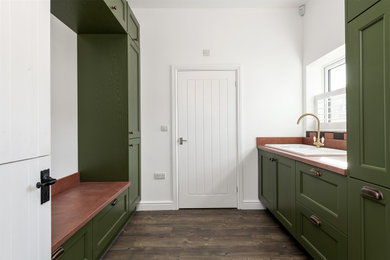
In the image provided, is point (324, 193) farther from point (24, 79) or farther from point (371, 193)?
point (24, 79)

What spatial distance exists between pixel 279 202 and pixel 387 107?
1562 millimetres

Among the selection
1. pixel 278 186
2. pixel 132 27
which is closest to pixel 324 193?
pixel 278 186

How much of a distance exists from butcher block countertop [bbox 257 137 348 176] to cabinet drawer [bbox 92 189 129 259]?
1.59 metres

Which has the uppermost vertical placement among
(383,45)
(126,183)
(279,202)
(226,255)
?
(383,45)

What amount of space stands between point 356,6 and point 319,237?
4.78 ft

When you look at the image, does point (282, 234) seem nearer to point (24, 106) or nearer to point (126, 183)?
point (126, 183)

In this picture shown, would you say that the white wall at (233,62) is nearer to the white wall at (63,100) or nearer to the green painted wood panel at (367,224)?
the white wall at (63,100)

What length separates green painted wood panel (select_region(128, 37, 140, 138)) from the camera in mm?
2414

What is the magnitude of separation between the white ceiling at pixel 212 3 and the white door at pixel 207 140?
Result: 0.85 meters

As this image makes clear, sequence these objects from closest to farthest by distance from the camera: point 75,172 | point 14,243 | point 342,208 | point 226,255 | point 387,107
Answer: point 14,243, point 387,107, point 342,208, point 226,255, point 75,172

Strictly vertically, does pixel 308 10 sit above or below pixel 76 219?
above

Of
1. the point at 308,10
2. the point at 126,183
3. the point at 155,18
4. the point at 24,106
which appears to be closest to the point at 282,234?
the point at 126,183

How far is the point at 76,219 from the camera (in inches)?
52.6

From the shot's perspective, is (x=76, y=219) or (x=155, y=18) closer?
(x=76, y=219)
